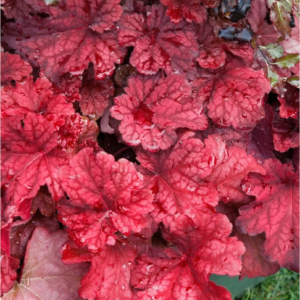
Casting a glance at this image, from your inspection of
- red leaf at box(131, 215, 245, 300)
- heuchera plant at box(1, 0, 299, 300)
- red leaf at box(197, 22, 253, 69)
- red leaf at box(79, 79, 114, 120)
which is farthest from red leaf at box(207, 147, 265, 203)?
red leaf at box(79, 79, 114, 120)

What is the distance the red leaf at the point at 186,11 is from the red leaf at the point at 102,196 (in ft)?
1.31

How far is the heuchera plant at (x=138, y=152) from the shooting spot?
840 mm

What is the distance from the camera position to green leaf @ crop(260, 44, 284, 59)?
3.65ft

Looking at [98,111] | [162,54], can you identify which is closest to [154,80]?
[162,54]

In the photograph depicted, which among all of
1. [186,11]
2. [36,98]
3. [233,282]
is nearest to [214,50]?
[186,11]

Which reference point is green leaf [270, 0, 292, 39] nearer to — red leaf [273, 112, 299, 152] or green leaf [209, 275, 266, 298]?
red leaf [273, 112, 299, 152]

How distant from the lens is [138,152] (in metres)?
0.97

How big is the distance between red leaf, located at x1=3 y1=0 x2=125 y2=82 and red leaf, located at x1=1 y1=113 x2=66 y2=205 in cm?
16

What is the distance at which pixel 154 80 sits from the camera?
0.99m

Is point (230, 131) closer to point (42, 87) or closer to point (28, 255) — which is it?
point (42, 87)

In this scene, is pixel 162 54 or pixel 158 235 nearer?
pixel 162 54

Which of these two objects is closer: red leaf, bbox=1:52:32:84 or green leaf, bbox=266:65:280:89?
red leaf, bbox=1:52:32:84

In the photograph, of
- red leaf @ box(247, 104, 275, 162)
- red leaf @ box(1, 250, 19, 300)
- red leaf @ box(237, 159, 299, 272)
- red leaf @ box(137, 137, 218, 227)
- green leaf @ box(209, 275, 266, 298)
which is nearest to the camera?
red leaf @ box(1, 250, 19, 300)

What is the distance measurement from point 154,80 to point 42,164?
368 millimetres
